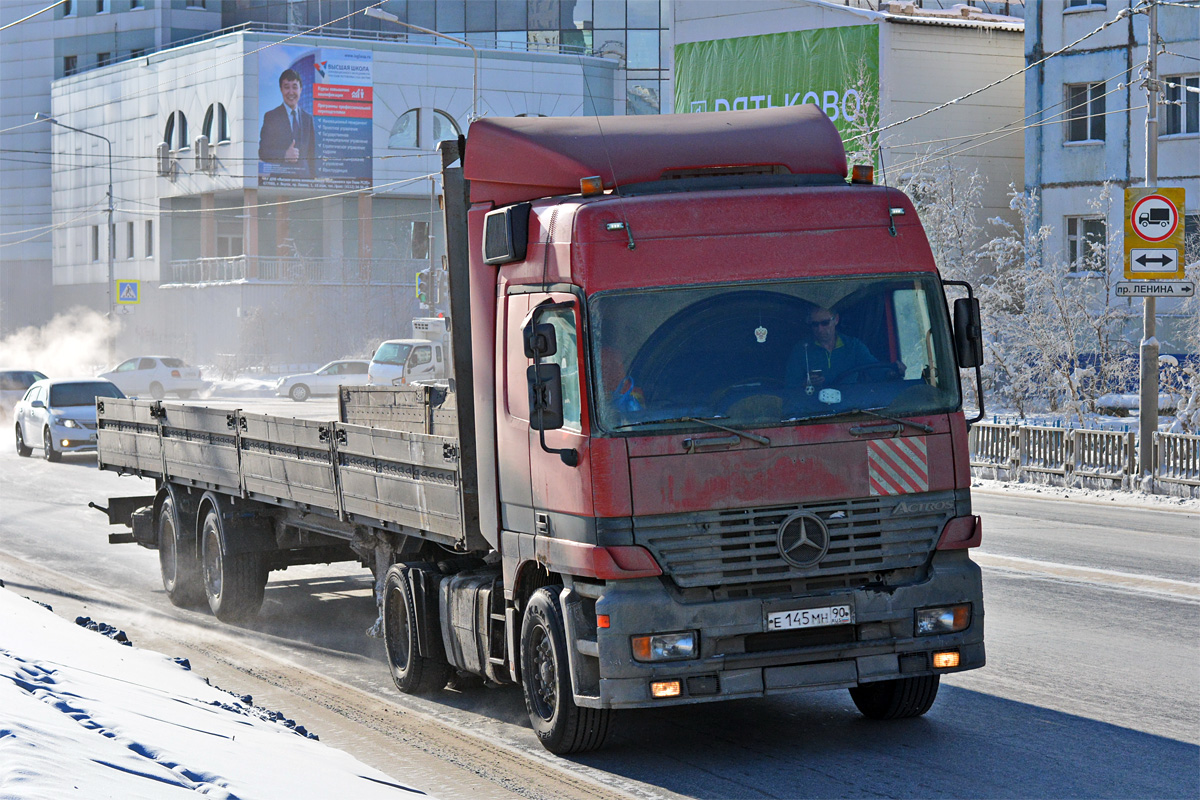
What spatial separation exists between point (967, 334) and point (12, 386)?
1391 inches

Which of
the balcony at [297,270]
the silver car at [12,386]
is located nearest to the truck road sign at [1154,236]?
the silver car at [12,386]

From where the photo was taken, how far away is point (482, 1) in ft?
261

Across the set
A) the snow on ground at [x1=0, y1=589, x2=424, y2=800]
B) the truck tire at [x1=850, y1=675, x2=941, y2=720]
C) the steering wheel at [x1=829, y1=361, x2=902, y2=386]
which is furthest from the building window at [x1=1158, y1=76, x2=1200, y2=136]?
the snow on ground at [x1=0, y1=589, x2=424, y2=800]

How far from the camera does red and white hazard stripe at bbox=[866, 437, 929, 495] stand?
736 centimetres

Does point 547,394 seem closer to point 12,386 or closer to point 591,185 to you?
point 591,185

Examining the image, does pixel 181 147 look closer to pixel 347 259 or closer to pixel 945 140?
pixel 347 259

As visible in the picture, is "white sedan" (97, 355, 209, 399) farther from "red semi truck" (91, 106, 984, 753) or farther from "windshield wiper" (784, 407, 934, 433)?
"windshield wiper" (784, 407, 934, 433)

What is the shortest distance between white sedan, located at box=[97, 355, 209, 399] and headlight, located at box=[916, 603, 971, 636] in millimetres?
47503

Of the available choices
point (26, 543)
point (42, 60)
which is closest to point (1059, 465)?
point (26, 543)

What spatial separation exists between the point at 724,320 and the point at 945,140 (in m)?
41.3

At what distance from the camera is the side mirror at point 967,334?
771 cm

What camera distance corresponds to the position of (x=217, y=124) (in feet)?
225

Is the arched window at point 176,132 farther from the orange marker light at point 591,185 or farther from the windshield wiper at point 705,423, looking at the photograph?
the windshield wiper at point 705,423

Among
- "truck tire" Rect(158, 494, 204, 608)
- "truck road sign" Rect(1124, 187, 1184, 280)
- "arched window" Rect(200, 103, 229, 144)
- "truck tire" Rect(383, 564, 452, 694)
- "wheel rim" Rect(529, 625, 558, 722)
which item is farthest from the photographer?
"arched window" Rect(200, 103, 229, 144)
